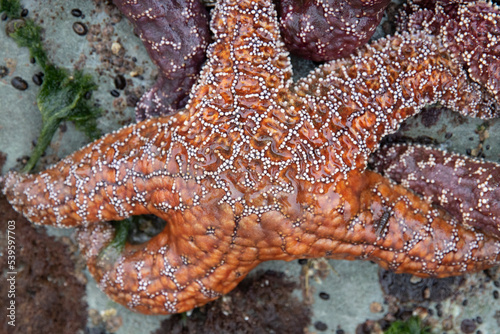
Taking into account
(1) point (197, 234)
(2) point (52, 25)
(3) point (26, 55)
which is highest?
(2) point (52, 25)

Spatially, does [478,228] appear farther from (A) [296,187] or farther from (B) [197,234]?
(B) [197,234]

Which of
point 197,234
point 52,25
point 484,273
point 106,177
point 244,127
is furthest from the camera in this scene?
point 484,273

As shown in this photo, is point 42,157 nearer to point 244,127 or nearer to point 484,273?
point 244,127

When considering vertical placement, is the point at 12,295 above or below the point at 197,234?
below

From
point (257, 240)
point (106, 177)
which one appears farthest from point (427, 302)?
point (106, 177)

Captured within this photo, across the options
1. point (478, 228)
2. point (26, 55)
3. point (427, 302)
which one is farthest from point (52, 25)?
point (427, 302)

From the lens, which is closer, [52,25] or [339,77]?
[339,77]

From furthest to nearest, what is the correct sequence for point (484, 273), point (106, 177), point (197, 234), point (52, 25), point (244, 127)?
point (484, 273) < point (52, 25) < point (106, 177) < point (197, 234) < point (244, 127)
